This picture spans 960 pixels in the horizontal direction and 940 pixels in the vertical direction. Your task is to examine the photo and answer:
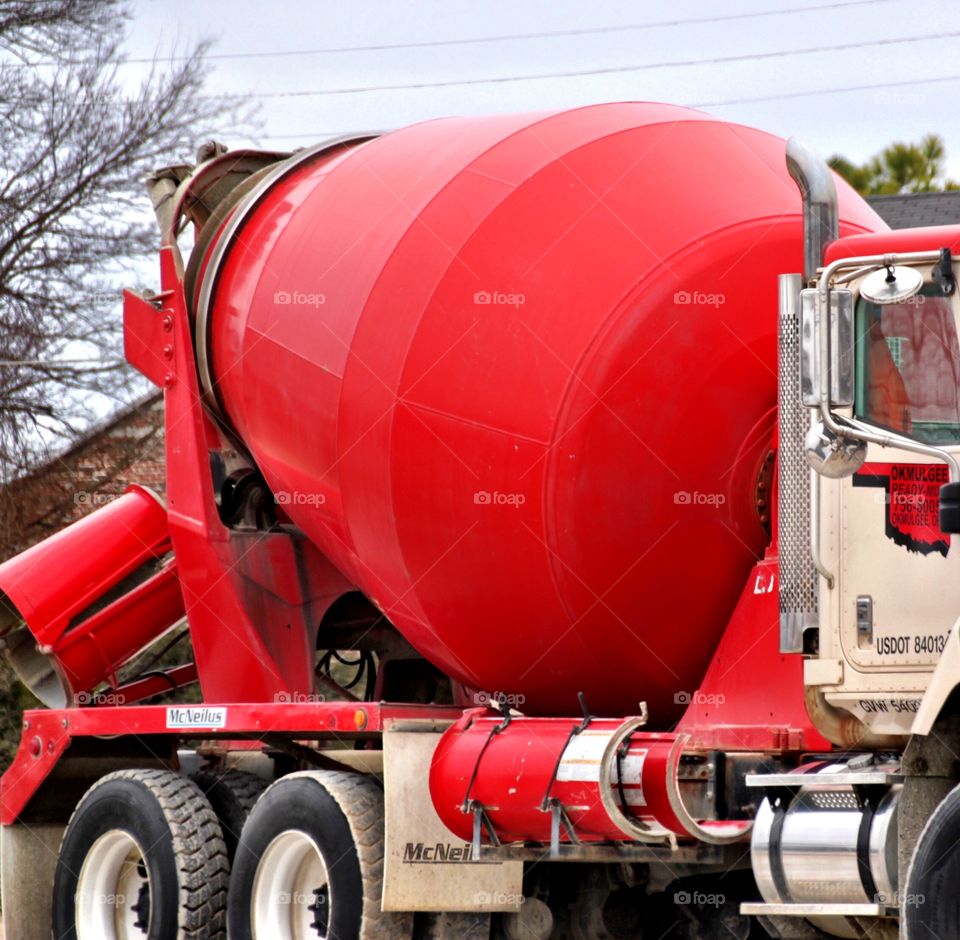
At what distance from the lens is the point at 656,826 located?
Answer: 662 centimetres

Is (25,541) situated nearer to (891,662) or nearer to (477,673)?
(477,673)

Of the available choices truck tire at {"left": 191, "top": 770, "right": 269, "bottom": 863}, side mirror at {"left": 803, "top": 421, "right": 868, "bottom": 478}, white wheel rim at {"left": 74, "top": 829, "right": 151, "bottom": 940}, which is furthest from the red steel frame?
side mirror at {"left": 803, "top": 421, "right": 868, "bottom": 478}

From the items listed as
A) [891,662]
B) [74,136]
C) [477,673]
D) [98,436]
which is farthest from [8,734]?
[891,662]

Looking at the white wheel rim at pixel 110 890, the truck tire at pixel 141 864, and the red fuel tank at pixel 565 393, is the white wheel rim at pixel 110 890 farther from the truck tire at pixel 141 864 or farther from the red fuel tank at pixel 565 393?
the red fuel tank at pixel 565 393

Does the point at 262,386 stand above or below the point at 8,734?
above

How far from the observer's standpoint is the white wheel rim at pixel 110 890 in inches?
353

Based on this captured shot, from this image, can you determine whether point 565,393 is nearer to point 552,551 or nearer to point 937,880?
point 552,551

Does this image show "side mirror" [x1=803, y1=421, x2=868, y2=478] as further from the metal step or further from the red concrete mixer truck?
the metal step

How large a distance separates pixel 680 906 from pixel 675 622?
1177 millimetres

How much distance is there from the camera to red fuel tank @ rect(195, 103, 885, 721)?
279 inches

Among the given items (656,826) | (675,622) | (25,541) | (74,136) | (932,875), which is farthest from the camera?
(74,136)

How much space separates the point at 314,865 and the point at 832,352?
3538mm

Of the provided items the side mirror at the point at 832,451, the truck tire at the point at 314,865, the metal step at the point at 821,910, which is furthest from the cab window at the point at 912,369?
the truck tire at the point at 314,865

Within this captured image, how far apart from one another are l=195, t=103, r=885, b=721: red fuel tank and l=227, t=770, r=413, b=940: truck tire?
759mm
